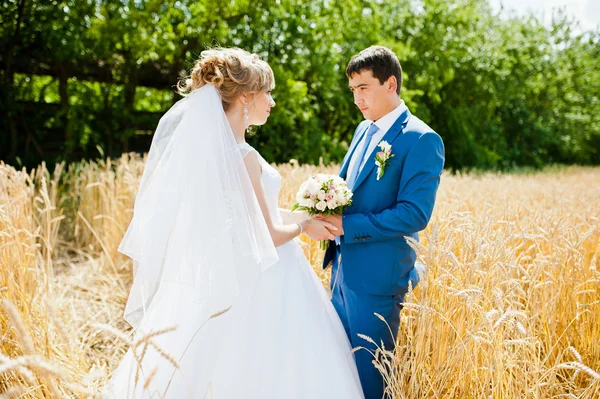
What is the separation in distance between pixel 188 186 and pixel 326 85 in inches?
439

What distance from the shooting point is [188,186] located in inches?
96.7

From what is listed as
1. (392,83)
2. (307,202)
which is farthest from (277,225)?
(392,83)

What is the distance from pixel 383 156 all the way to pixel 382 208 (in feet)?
0.99

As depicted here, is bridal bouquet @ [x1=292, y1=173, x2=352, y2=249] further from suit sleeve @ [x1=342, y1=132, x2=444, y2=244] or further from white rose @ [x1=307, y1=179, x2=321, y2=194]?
suit sleeve @ [x1=342, y1=132, x2=444, y2=244]

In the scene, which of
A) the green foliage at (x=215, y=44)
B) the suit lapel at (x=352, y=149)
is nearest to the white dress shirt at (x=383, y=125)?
the suit lapel at (x=352, y=149)

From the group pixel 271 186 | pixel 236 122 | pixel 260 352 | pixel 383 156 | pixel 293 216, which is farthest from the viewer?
pixel 293 216

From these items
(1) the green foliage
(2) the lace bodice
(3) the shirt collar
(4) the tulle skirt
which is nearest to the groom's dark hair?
(3) the shirt collar

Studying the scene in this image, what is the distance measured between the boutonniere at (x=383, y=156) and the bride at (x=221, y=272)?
1.95ft

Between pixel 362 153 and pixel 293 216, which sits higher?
pixel 362 153

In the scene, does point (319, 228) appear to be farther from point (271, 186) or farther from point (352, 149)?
point (352, 149)

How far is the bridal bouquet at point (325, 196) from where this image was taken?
2684mm

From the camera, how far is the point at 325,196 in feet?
8.86

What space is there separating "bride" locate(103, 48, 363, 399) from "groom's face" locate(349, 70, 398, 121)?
1.72 feet

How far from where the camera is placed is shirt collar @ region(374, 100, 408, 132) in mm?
2768
